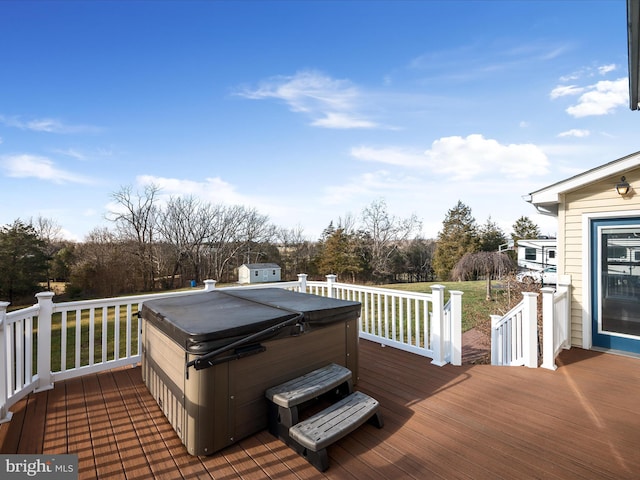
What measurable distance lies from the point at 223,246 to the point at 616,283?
853 inches

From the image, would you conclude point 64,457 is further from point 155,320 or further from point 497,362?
point 497,362

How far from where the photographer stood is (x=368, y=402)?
2359 millimetres

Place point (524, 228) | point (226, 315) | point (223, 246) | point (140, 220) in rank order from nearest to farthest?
point (226, 315) < point (140, 220) < point (223, 246) < point (524, 228)

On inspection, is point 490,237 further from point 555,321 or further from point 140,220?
point 140,220

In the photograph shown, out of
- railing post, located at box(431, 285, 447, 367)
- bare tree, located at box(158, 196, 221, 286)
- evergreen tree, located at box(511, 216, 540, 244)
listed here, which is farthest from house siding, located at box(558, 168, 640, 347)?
evergreen tree, located at box(511, 216, 540, 244)

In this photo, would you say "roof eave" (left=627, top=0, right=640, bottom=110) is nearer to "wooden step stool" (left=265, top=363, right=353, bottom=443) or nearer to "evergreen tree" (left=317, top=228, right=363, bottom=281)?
"wooden step stool" (left=265, top=363, right=353, bottom=443)

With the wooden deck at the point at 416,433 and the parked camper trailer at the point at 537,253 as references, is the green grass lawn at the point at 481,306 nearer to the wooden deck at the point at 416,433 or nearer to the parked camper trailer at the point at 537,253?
the wooden deck at the point at 416,433

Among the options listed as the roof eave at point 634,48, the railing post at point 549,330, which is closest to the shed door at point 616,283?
the railing post at point 549,330

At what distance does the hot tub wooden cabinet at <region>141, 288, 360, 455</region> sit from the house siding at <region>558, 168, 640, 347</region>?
3.48 metres

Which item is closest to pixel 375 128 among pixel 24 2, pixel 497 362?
pixel 497 362

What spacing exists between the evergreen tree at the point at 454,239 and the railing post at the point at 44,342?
23743 millimetres

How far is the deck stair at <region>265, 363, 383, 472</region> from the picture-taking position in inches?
75.6

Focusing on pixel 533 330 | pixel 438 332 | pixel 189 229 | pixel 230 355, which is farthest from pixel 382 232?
pixel 230 355

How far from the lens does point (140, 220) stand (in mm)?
20344
